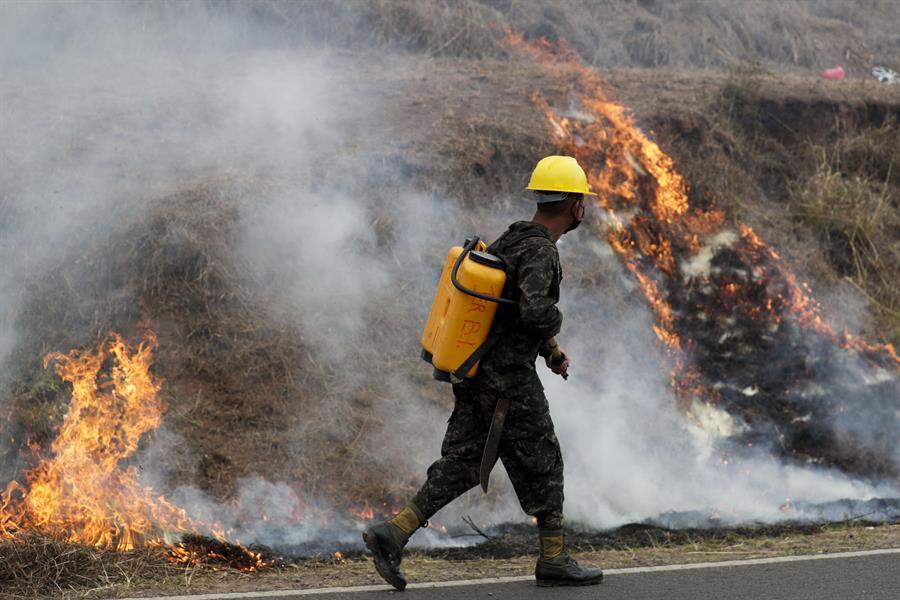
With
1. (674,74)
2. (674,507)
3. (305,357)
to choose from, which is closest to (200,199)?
(305,357)

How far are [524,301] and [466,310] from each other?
26 cm

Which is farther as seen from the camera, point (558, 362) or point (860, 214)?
point (860, 214)

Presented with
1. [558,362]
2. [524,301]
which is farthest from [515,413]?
[524,301]

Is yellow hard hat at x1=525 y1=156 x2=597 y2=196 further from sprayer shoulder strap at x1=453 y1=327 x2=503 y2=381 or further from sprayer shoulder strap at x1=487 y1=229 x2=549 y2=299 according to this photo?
sprayer shoulder strap at x1=453 y1=327 x2=503 y2=381

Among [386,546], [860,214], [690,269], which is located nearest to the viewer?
[386,546]

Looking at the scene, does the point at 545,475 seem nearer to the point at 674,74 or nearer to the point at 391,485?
the point at 391,485

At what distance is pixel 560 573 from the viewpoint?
4723mm

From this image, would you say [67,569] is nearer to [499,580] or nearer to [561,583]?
[499,580]

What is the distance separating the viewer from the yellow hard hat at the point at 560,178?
15.2ft

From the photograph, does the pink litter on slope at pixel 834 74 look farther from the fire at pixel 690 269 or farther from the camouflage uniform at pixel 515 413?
the camouflage uniform at pixel 515 413

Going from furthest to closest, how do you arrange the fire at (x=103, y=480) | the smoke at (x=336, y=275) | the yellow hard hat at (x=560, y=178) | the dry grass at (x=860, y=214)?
the dry grass at (x=860, y=214) → the smoke at (x=336, y=275) → the fire at (x=103, y=480) → the yellow hard hat at (x=560, y=178)

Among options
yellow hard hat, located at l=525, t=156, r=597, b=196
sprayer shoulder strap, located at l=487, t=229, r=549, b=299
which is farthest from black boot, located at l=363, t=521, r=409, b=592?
yellow hard hat, located at l=525, t=156, r=597, b=196

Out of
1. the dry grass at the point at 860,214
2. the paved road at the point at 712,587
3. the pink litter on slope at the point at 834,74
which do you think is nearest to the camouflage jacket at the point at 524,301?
the paved road at the point at 712,587

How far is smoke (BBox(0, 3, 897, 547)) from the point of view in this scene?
21.9ft
